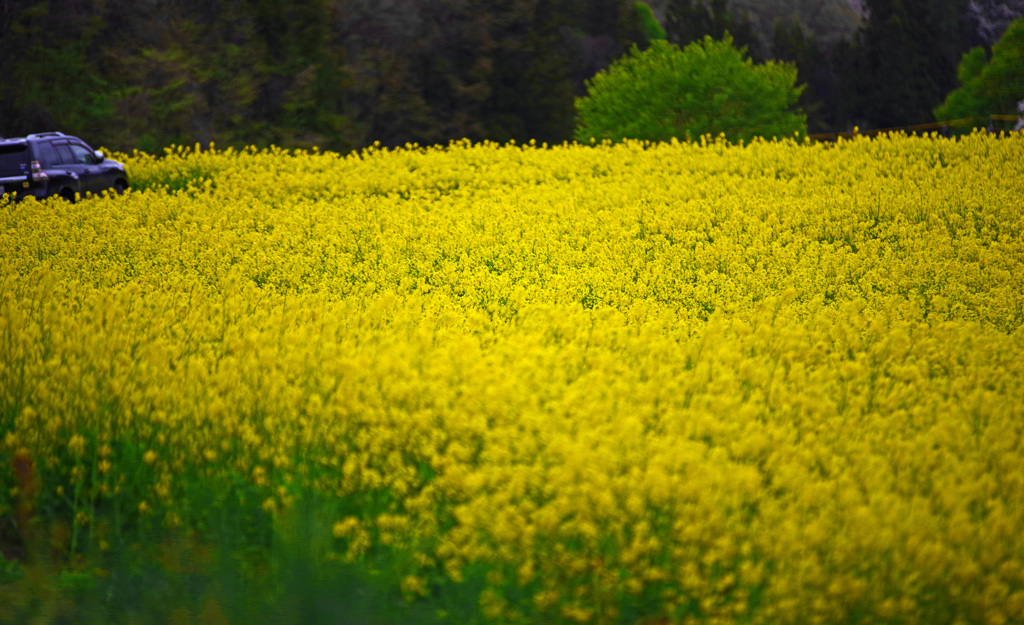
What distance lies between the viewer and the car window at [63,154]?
16.8 metres

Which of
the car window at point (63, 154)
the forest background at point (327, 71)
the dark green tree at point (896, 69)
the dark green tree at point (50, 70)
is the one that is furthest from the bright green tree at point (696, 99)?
the dark green tree at point (896, 69)

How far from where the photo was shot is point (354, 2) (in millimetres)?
45594

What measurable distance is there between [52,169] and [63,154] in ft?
2.56

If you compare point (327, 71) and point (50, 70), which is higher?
point (327, 71)

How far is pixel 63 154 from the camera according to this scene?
16953 mm

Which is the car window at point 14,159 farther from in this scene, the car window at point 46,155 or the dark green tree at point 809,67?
the dark green tree at point 809,67

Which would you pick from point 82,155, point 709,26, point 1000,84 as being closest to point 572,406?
point 82,155

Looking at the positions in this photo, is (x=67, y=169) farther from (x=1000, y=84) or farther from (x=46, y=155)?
(x=1000, y=84)

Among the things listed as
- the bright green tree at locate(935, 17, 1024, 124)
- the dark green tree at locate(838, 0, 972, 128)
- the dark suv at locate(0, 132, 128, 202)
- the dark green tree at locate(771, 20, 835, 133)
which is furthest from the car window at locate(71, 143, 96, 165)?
the dark green tree at locate(771, 20, 835, 133)

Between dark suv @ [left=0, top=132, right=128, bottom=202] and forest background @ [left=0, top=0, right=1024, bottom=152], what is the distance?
17.8 metres

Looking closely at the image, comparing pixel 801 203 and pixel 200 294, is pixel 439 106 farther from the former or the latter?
pixel 200 294

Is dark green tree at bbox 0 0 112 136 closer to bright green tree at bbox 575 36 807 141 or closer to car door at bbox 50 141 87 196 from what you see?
bright green tree at bbox 575 36 807 141

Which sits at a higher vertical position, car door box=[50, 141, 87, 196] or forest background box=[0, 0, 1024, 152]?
forest background box=[0, 0, 1024, 152]

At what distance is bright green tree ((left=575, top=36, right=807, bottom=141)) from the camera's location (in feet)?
121
